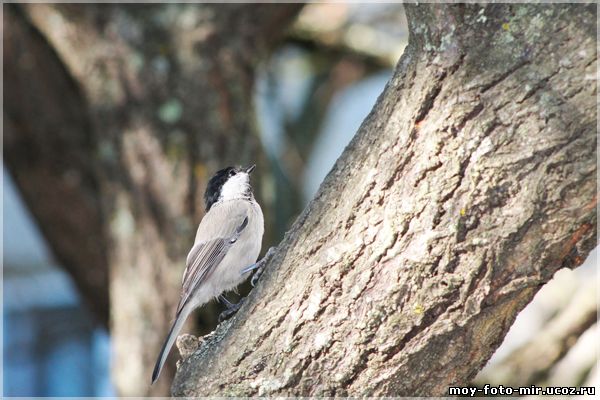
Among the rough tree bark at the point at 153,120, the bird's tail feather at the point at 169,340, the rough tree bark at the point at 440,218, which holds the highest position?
the rough tree bark at the point at 153,120

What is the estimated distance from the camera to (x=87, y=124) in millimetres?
5098

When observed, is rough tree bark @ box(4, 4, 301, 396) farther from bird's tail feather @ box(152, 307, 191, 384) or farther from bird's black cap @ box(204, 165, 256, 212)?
bird's tail feather @ box(152, 307, 191, 384)

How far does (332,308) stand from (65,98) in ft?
11.3

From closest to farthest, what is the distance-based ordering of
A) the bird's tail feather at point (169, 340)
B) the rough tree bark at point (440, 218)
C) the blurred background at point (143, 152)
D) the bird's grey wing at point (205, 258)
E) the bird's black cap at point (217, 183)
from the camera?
the rough tree bark at point (440, 218)
the bird's tail feather at point (169, 340)
the bird's grey wing at point (205, 258)
the bird's black cap at point (217, 183)
the blurred background at point (143, 152)

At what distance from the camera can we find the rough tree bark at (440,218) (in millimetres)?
1971

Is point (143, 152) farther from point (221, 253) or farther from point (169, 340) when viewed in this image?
point (169, 340)

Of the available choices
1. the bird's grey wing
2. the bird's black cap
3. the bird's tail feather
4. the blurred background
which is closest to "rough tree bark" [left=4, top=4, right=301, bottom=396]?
the blurred background

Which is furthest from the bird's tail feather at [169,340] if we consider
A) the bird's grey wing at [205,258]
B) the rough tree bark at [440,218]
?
the rough tree bark at [440,218]

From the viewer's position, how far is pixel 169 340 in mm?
2992

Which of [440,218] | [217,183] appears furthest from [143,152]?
[440,218]

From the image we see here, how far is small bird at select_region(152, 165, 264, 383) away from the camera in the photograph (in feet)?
11.0

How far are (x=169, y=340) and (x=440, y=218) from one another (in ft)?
4.53

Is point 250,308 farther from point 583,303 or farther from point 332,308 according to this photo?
point 583,303

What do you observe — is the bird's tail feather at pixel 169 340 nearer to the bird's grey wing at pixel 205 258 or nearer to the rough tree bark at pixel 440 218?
the bird's grey wing at pixel 205 258
